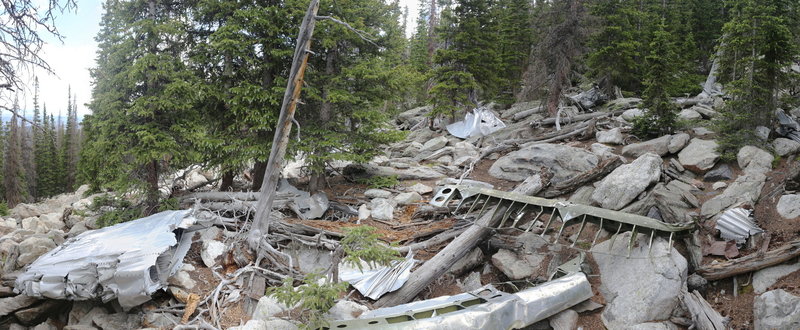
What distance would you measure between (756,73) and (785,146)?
201 cm

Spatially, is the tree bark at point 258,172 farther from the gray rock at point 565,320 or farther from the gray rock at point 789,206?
the gray rock at point 789,206

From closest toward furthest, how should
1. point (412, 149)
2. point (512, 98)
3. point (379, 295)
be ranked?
point (379, 295)
point (412, 149)
point (512, 98)

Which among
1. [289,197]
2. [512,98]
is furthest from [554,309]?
[512,98]

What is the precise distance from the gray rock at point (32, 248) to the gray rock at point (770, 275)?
13.7 metres

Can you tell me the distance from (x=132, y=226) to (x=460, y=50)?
16.3 meters

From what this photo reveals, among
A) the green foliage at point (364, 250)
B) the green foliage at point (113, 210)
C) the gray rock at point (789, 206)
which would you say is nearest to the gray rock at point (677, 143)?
the gray rock at point (789, 206)

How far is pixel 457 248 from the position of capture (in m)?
8.29

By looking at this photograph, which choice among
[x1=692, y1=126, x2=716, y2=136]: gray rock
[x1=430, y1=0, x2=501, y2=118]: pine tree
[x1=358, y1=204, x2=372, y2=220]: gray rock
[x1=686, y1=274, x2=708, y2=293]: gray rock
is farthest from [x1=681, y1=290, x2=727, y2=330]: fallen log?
[x1=430, y1=0, x2=501, y2=118]: pine tree

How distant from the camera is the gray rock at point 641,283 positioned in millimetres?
6480

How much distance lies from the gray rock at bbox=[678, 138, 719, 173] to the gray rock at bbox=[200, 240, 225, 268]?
1159 centimetres

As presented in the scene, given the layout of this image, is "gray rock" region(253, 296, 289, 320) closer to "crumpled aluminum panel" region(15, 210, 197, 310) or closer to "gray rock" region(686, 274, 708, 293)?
"crumpled aluminum panel" region(15, 210, 197, 310)

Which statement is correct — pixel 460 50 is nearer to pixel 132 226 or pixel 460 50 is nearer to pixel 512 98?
pixel 512 98

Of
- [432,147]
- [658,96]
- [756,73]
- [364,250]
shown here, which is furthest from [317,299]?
[432,147]

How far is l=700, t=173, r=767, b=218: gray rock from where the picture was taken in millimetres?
8070
